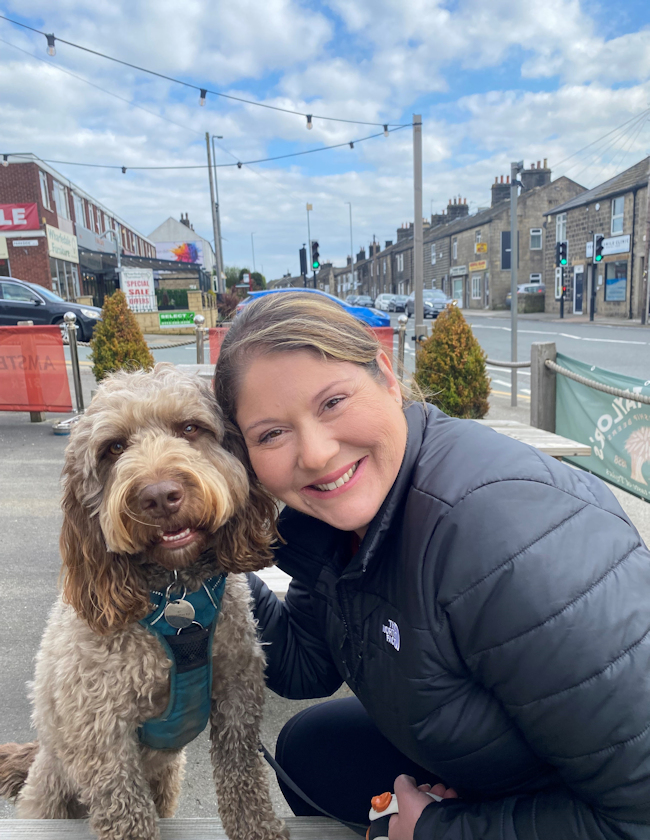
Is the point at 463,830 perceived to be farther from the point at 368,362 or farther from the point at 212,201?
the point at 212,201

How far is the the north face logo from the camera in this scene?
4.25 ft

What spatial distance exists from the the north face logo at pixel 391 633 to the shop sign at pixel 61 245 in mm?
31649

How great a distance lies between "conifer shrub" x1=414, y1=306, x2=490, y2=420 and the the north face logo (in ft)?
17.5

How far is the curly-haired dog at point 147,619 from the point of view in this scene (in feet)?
4.97

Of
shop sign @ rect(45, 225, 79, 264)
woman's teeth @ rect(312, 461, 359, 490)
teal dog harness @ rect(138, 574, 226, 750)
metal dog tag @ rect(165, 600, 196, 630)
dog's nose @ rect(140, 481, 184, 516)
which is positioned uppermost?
shop sign @ rect(45, 225, 79, 264)

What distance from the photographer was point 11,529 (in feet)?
15.6

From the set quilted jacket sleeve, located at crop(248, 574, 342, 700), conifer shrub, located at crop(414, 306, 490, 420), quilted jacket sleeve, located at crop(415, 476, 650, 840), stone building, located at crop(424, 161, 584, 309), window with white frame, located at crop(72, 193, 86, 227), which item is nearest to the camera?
quilted jacket sleeve, located at crop(415, 476, 650, 840)

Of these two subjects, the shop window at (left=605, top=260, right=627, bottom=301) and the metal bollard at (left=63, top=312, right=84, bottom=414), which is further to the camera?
the shop window at (left=605, top=260, right=627, bottom=301)

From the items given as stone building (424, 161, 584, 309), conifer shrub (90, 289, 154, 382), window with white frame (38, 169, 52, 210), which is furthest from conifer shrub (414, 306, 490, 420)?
stone building (424, 161, 584, 309)

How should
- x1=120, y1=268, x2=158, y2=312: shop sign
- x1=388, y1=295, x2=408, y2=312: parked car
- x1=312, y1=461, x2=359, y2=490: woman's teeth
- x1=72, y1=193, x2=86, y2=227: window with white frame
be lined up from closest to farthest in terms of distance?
x1=312, y1=461, x2=359, y2=490: woman's teeth
x1=120, y1=268, x2=158, y2=312: shop sign
x1=388, y1=295, x2=408, y2=312: parked car
x1=72, y1=193, x2=86, y2=227: window with white frame

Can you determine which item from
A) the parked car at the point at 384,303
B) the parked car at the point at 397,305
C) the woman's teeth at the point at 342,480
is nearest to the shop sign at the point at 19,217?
the parked car at the point at 384,303

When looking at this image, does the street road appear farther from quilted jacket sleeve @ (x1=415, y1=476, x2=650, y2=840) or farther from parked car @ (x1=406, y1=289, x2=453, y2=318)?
quilted jacket sleeve @ (x1=415, y1=476, x2=650, y2=840)

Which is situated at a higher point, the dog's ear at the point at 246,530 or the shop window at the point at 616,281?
the shop window at the point at 616,281

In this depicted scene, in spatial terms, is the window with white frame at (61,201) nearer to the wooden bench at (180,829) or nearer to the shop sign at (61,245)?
the shop sign at (61,245)
